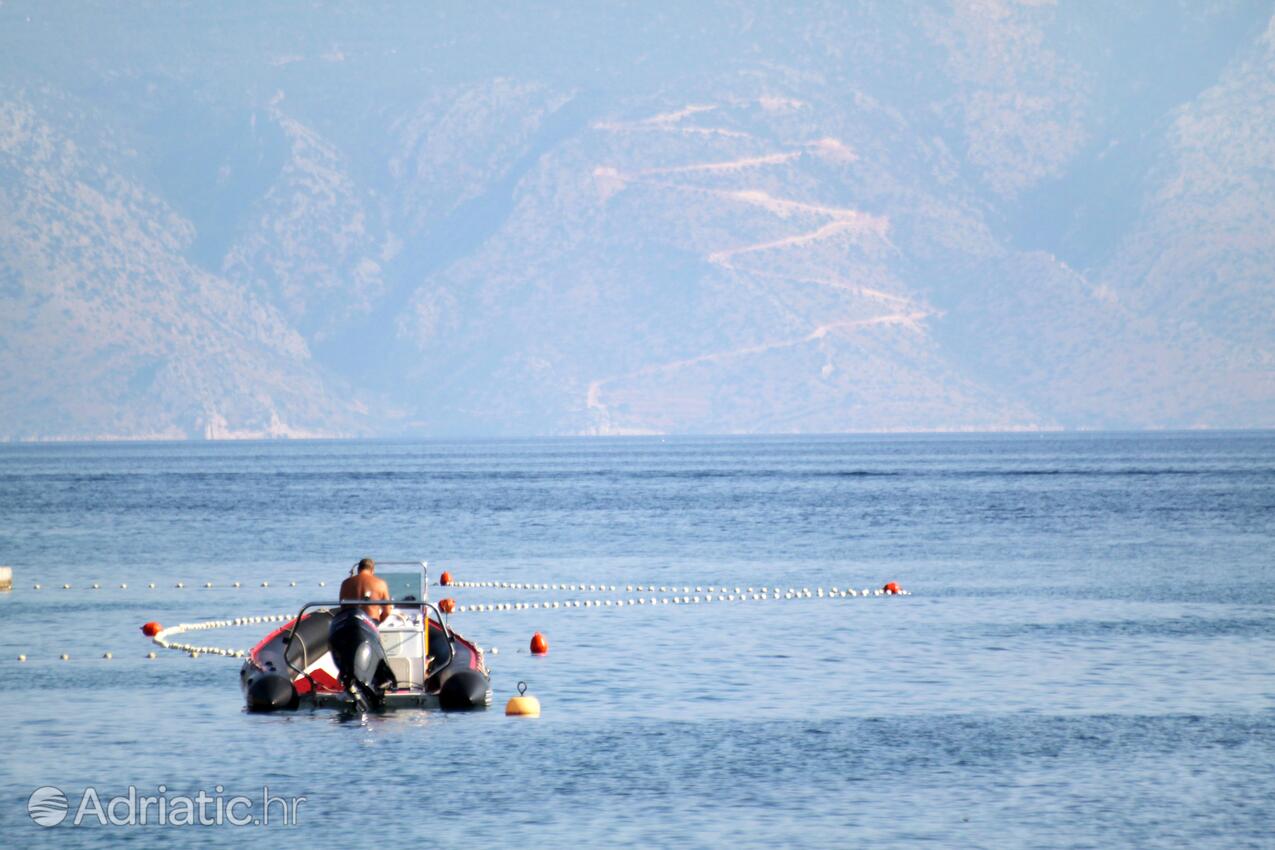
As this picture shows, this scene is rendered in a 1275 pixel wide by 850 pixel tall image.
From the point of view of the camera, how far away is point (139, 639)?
42219 mm

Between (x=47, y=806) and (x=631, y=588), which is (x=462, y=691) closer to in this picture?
(x=47, y=806)

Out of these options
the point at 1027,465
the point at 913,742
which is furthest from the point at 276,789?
the point at 1027,465

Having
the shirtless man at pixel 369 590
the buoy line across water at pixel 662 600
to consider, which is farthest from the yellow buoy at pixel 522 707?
the buoy line across water at pixel 662 600

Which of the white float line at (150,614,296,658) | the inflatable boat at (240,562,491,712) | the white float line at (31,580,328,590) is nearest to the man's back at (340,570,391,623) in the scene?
the inflatable boat at (240,562,491,712)

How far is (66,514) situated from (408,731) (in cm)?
7789

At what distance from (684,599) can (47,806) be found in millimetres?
28723

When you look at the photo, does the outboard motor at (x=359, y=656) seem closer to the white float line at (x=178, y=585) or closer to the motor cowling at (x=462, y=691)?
the motor cowling at (x=462, y=691)

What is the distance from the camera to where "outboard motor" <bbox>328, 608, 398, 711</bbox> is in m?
29.4

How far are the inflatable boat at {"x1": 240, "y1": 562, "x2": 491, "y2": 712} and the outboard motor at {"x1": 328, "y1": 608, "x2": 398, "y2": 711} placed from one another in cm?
1

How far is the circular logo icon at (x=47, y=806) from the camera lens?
76.2ft

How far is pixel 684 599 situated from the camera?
2024 inches

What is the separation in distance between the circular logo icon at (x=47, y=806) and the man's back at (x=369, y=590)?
6778 mm

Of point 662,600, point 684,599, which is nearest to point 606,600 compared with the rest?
point 662,600

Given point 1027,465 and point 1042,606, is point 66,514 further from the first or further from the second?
point 1027,465
